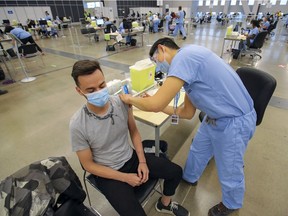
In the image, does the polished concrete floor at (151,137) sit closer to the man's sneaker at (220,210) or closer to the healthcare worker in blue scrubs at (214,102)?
the man's sneaker at (220,210)

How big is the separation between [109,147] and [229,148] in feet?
2.51

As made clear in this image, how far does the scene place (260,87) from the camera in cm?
134

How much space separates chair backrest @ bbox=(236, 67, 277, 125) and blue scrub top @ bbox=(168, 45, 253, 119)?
342 mm

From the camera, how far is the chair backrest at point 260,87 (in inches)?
50.5

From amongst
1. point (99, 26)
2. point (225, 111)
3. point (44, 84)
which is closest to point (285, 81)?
point (225, 111)

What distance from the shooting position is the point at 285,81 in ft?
12.2

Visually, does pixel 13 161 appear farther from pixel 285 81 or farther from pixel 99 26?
pixel 99 26

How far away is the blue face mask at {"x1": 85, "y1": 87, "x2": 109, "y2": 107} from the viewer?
97cm

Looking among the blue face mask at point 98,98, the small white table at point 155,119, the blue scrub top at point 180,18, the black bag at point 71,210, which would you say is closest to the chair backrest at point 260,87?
the small white table at point 155,119

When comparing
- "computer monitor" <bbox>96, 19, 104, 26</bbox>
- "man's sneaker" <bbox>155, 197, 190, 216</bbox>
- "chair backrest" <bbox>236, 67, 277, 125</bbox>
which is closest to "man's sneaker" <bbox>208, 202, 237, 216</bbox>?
"man's sneaker" <bbox>155, 197, 190, 216</bbox>

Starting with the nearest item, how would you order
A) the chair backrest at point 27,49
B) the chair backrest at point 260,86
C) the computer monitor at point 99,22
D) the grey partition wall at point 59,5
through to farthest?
the chair backrest at point 260,86 < the chair backrest at point 27,49 < the computer monitor at point 99,22 < the grey partition wall at point 59,5

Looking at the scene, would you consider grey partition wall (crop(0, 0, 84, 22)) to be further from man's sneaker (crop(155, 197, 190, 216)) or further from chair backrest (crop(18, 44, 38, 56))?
man's sneaker (crop(155, 197, 190, 216))

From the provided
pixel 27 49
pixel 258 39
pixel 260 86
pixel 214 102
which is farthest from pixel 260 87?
pixel 27 49

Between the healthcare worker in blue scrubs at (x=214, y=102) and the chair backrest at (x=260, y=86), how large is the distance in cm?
29
